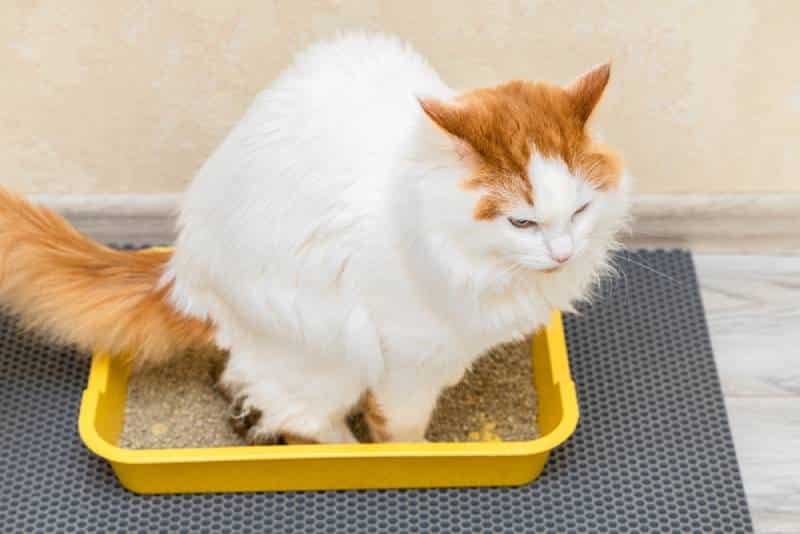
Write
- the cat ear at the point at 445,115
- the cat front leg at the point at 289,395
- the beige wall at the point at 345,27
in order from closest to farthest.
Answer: the cat ear at the point at 445,115, the cat front leg at the point at 289,395, the beige wall at the point at 345,27

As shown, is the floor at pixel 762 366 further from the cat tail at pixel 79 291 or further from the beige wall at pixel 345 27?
the cat tail at pixel 79 291

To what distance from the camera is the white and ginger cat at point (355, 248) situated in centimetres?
107

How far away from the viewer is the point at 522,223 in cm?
107

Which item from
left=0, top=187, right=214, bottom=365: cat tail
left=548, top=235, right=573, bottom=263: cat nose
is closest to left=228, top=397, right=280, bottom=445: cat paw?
left=0, top=187, right=214, bottom=365: cat tail

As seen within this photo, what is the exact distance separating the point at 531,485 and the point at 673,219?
1.99 feet

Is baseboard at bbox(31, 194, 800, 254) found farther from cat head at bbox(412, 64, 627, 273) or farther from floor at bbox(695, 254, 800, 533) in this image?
cat head at bbox(412, 64, 627, 273)

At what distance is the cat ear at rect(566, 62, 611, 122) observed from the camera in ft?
3.52

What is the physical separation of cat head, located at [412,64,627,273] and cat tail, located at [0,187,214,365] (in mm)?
467

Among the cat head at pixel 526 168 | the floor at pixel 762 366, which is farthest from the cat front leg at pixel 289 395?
the floor at pixel 762 366

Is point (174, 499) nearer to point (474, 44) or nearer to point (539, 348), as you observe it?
point (539, 348)

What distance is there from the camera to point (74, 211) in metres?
1.77

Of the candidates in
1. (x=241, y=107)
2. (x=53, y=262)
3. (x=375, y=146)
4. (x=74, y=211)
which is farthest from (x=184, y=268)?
(x=74, y=211)

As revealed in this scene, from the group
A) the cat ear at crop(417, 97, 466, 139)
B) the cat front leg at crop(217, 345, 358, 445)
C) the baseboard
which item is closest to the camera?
the cat ear at crop(417, 97, 466, 139)

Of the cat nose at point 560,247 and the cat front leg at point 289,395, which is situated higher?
the cat nose at point 560,247
